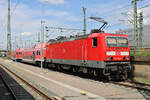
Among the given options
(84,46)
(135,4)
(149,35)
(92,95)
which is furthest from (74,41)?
(149,35)

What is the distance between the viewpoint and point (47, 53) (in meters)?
23.4

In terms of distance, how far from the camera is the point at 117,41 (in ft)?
45.0

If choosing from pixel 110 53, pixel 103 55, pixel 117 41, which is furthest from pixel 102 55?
pixel 117 41

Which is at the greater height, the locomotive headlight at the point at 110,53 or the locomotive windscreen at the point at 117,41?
the locomotive windscreen at the point at 117,41

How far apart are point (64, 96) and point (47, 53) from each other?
14488 mm

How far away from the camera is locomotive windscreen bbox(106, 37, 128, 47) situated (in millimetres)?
13291

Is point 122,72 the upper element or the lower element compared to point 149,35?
lower

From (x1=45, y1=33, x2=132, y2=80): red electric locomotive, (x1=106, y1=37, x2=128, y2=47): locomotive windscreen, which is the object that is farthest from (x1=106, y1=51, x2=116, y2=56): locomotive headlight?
(x1=106, y1=37, x2=128, y2=47): locomotive windscreen

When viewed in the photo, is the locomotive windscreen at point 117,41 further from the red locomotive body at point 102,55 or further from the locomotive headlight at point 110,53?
the locomotive headlight at point 110,53

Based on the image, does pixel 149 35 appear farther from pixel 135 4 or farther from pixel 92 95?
pixel 92 95

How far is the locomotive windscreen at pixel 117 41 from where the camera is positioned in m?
13.3

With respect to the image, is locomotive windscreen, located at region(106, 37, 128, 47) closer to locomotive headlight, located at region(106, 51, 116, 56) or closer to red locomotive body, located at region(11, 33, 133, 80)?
red locomotive body, located at region(11, 33, 133, 80)

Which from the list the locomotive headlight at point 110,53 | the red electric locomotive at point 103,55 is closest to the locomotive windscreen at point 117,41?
the red electric locomotive at point 103,55

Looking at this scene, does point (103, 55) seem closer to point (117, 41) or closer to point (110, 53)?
point (110, 53)
